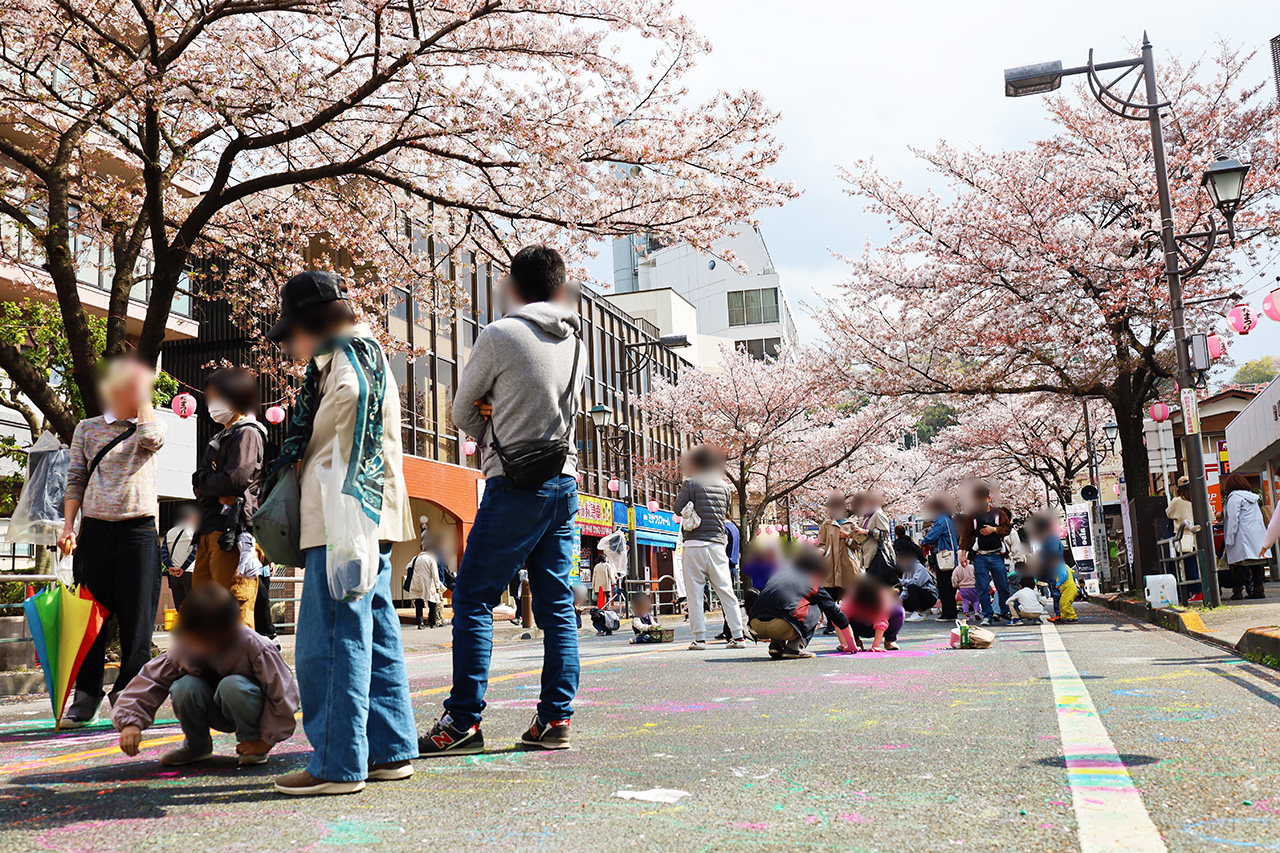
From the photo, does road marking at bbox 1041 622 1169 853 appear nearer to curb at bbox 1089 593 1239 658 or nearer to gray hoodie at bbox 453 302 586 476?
gray hoodie at bbox 453 302 586 476

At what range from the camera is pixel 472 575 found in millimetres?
3627

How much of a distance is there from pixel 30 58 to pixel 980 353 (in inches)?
657

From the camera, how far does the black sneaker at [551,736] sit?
3664 mm

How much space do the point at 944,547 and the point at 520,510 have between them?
1171cm

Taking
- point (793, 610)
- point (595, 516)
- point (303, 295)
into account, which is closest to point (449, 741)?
point (303, 295)

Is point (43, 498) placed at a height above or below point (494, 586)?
above

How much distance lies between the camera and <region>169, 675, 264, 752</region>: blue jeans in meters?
3.34

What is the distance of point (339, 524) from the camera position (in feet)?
9.39

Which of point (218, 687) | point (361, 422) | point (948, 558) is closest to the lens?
point (361, 422)

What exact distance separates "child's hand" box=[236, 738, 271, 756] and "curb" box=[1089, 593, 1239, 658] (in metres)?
5.67


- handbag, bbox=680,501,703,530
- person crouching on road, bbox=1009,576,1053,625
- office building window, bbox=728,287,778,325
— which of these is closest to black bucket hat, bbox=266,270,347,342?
handbag, bbox=680,501,703,530

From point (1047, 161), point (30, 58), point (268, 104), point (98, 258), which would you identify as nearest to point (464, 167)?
point (268, 104)

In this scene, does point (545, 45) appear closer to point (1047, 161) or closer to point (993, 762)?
point (993, 762)

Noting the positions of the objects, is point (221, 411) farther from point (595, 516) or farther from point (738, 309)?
point (738, 309)
